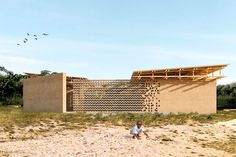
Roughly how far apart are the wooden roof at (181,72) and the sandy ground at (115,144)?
29.7 feet

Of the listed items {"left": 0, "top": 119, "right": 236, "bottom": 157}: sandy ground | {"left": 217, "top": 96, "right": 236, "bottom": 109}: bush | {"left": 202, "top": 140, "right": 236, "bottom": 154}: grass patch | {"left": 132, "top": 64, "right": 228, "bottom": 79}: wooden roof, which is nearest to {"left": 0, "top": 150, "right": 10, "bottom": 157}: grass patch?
{"left": 0, "top": 119, "right": 236, "bottom": 157}: sandy ground

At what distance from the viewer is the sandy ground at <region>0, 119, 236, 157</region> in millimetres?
16641

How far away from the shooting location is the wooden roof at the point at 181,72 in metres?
31.7

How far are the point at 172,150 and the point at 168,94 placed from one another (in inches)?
619

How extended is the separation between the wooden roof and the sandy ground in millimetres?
9038

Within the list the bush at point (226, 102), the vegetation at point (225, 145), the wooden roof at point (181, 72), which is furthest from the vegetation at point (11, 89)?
the vegetation at point (225, 145)

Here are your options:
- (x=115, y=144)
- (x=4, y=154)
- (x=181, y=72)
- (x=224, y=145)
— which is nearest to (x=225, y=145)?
(x=224, y=145)

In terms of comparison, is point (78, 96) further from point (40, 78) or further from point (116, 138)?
point (116, 138)

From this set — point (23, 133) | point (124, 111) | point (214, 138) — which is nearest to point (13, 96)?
point (124, 111)

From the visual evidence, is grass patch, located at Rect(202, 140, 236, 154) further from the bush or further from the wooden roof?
the bush

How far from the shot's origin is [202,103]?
33.0 meters

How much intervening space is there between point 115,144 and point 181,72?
1592 cm

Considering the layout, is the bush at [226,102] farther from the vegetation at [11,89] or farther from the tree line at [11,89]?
the vegetation at [11,89]

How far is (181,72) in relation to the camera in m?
32.7
